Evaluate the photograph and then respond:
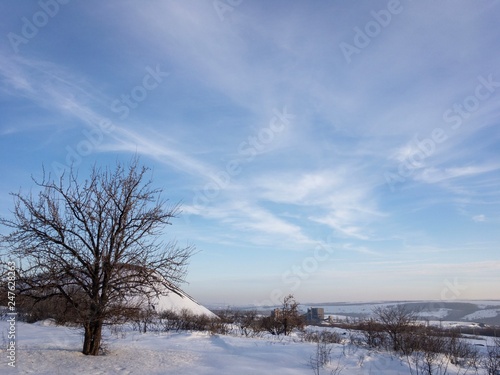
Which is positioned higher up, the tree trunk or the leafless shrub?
the tree trunk

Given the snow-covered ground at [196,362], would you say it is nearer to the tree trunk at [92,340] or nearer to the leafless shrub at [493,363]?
the tree trunk at [92,340]

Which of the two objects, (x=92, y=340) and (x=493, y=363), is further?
(x=92, y=340)

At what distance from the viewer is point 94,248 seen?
Result: 11.8 metres

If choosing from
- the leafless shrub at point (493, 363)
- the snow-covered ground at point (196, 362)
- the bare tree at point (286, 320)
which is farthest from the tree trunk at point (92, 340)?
the bare tree at point (286, 320)

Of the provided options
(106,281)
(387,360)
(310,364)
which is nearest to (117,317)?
(106,281)

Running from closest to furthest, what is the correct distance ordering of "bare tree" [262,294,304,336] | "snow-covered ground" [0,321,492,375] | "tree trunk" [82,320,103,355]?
1. "snow-covered ground" [0,321,492,375]
2. "tree trunk" [82,320,103,355]
3. "bare tree" [262,294,304,336]

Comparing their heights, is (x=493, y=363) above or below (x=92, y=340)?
below

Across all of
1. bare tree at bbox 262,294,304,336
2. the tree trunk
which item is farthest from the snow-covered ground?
bare tree at bbox 262,294,304,336

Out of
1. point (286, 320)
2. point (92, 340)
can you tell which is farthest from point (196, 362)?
point (286, 320)

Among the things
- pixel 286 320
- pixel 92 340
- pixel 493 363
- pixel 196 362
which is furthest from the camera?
pixel 286 320

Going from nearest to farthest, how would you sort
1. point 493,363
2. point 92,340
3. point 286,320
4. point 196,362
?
point 493,363 → point 196,362 → point 92,340 → point 286,320

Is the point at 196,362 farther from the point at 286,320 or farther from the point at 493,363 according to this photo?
→ the point at 286,320

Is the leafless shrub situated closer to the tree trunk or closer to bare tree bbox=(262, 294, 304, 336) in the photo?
the tree trunk

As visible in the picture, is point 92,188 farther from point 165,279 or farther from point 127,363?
point 127,363
